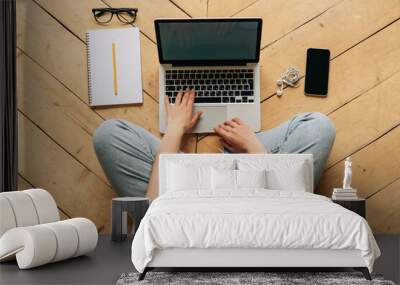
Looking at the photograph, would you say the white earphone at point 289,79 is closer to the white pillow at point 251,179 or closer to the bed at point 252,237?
the white pillow at point 251,179

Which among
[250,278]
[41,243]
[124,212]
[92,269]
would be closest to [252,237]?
[250,278]

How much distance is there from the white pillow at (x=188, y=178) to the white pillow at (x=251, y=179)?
214mm

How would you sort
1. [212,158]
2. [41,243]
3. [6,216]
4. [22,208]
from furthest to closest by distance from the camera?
[212,158], [22,208], [6,216], [41,243]

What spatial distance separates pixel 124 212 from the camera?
4477mm

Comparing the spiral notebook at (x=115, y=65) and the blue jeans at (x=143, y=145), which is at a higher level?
the spiral notebook at (x=115, y=65)

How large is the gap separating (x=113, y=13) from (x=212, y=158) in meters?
1.36

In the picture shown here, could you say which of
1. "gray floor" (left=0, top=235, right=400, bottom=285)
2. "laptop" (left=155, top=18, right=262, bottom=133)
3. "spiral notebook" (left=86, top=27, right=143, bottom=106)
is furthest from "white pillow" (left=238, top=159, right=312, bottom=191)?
"spiral notebook" (left=86, top=27, right=143, bottom=106)

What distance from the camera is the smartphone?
471 cm

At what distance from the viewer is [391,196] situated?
4770 mm

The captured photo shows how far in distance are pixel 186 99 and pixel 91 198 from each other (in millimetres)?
1059

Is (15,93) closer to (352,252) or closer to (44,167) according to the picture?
(44,167)

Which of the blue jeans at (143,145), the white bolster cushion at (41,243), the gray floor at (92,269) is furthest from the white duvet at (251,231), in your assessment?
the blue jeans at (143,145)

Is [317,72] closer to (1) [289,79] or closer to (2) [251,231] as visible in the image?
(1) [289,79]

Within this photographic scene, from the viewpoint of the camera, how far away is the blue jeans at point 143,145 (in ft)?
14.9
